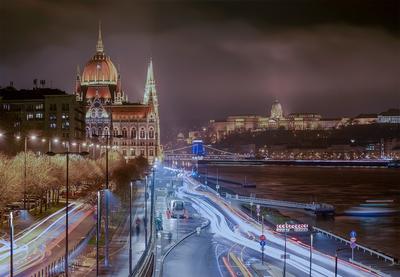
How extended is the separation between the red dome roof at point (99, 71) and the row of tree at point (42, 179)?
2966cm

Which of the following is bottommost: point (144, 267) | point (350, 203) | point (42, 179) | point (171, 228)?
point (350, 203)

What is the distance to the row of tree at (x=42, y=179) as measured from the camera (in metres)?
9.96

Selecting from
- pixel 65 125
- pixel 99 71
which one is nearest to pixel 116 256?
pixel 65 125

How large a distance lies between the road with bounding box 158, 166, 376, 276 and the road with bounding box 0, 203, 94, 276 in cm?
156

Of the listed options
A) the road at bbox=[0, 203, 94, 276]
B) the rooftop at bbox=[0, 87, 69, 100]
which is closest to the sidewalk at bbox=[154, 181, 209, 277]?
the road at bbox=[0, 203, 94, 276]

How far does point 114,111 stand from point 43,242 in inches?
1576

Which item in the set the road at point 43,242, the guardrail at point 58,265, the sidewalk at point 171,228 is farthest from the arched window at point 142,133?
the guardrail at point 58,265

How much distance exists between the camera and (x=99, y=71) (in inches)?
2077

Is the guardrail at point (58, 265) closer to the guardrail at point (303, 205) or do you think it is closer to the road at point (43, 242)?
the road at point (43, 242)

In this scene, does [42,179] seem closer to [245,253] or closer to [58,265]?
[245,253]

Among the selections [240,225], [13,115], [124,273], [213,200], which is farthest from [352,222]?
[13,115]

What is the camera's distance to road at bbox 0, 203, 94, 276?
7203mm

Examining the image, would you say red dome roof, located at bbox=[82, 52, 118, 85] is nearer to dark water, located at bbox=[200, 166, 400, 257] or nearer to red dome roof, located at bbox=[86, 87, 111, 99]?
red dome roof, located at bbox=[86, 87, 111, 99]

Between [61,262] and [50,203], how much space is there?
735 centimetres
